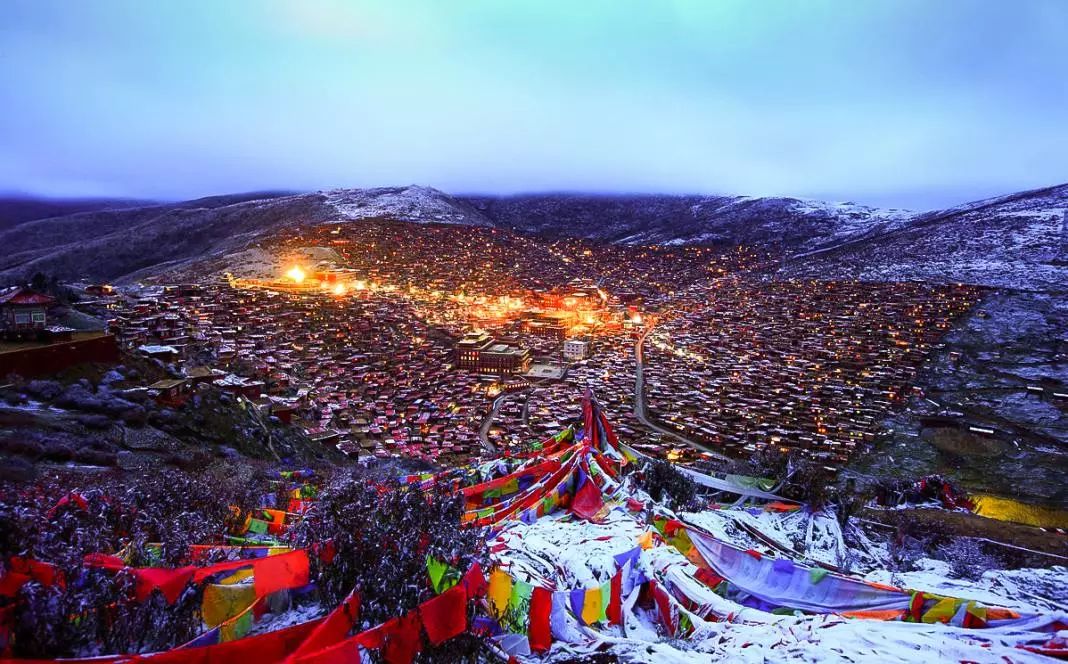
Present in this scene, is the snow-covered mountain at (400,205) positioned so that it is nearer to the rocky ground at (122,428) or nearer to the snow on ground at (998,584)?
the rocky ground at (122,428)

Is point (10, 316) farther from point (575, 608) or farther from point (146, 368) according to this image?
point (575, 608)

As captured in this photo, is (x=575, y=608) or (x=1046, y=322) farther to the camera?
(x=1046, y=322)

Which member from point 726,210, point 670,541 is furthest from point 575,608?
point 726,210

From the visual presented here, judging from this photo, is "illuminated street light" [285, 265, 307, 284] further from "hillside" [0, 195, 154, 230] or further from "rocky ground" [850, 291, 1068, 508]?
"hillside" [0, 195, 154, 230]

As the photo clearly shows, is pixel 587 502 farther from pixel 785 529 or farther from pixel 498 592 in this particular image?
pixel 498 592

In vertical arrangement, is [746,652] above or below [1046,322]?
above

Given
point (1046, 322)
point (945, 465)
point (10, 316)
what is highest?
point (10, 316)

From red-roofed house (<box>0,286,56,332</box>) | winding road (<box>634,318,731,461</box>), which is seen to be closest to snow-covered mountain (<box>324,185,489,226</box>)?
winding road (<box>634,318,731,461</box>)
